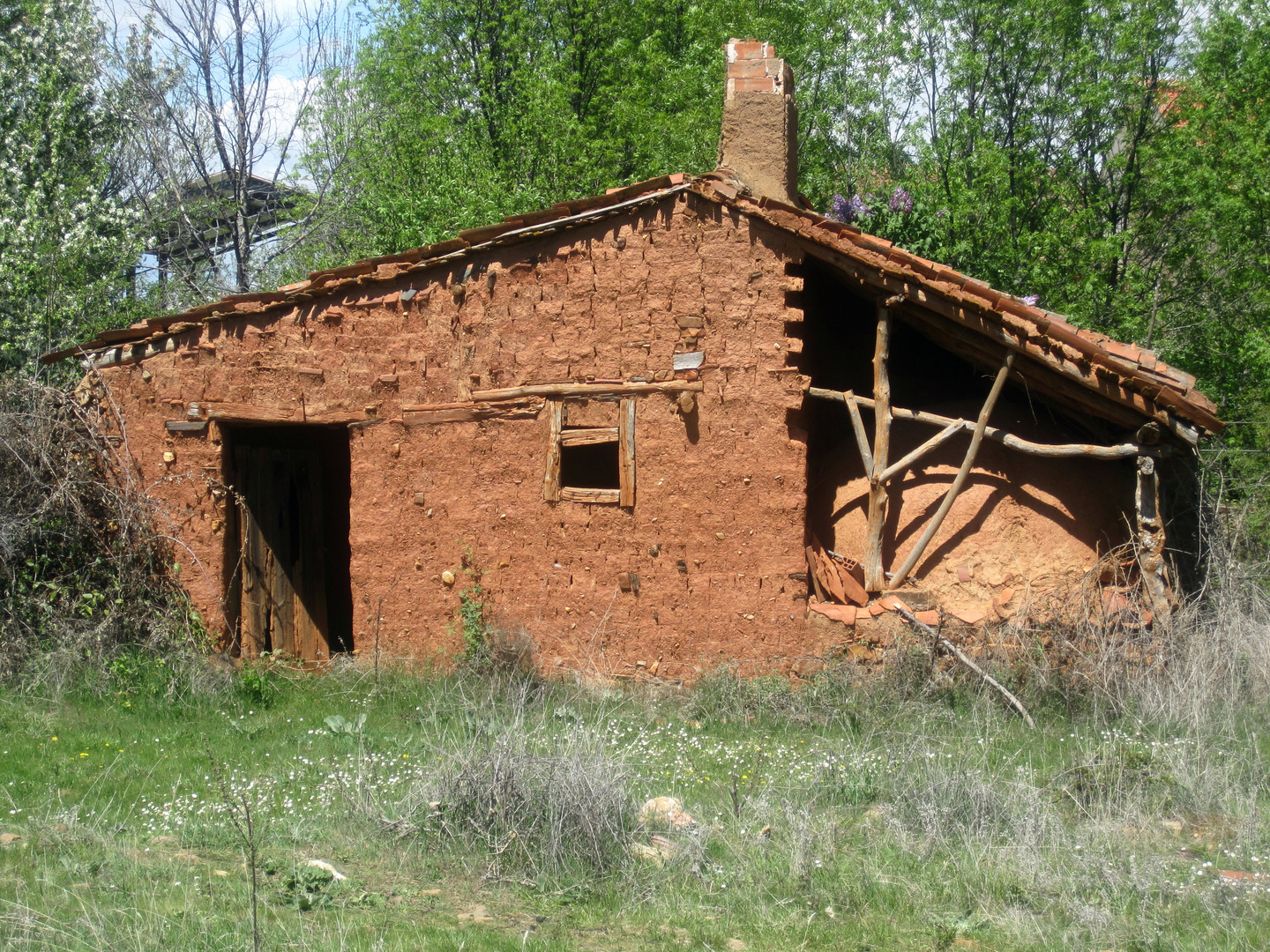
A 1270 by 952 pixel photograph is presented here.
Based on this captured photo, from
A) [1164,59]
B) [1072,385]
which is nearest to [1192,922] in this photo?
[1072,385]

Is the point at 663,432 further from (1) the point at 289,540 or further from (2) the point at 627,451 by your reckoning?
(1) the point at 289,540

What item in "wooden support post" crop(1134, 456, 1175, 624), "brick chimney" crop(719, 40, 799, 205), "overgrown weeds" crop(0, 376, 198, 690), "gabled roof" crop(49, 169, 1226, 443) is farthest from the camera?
"brick chimney" crop(719, 40, 799, 205)

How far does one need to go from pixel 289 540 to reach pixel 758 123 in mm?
5873

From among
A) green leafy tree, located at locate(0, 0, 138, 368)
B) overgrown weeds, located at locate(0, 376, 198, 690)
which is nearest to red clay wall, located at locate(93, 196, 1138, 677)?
overgrown weeds, located at locate(0, 376, 198, 690)

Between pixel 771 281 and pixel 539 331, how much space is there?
1896mm

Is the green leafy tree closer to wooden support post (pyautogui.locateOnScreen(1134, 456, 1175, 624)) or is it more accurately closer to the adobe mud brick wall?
the adobe mud brick wall

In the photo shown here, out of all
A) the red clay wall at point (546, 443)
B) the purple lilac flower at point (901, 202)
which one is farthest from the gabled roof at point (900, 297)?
the purple lilac flower at point (901, 202)

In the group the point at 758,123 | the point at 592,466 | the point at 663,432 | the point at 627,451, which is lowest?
the point at 592,466

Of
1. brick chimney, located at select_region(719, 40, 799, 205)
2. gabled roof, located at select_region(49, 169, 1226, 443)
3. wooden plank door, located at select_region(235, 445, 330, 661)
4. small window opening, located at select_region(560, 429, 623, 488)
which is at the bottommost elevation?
wooden plank door, located at select_region(235, 445, 330, 661)

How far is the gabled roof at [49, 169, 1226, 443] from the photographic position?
7.21 m

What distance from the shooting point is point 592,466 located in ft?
29.9

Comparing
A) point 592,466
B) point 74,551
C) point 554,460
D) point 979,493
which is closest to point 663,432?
point 554,460

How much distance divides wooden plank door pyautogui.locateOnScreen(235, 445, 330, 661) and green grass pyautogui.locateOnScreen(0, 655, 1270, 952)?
228 centimetres

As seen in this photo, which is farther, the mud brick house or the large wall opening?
the large wall opening
